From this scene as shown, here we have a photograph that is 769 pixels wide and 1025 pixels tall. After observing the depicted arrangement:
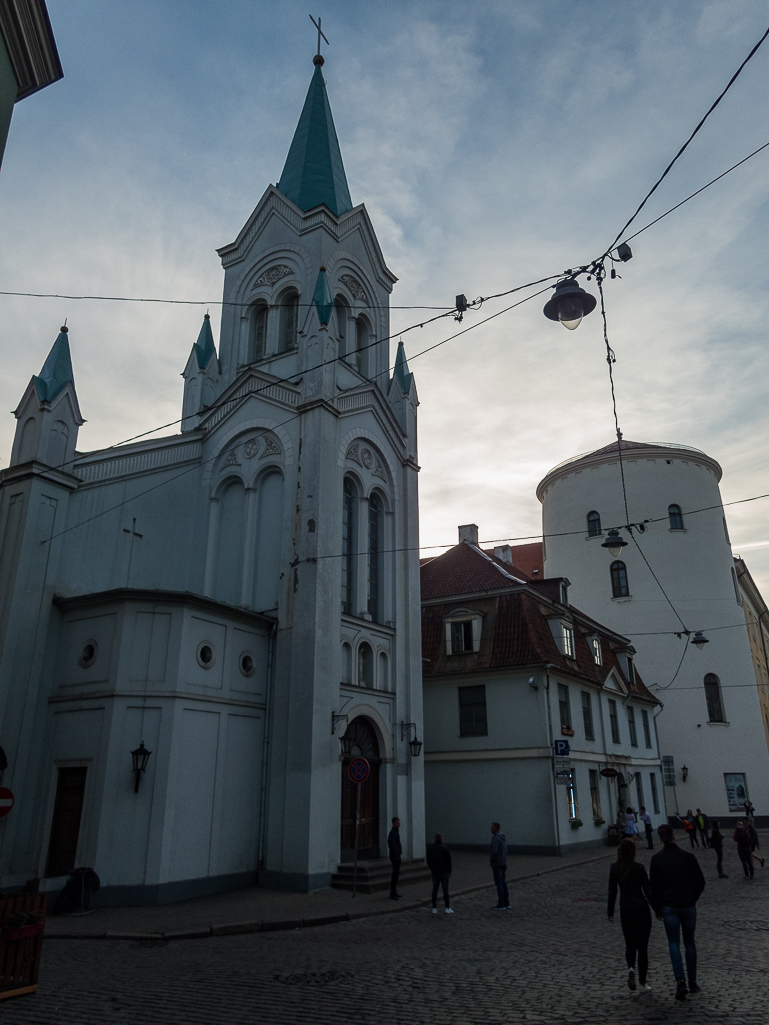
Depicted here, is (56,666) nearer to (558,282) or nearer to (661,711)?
(558,282)

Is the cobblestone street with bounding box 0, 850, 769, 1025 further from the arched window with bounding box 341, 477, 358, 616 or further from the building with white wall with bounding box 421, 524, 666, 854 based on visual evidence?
the building with white wall with bounding box 421, 524, 666, 854

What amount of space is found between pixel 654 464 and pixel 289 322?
2651 centimetres

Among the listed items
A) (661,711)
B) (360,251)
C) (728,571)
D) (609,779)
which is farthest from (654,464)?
(360,251)

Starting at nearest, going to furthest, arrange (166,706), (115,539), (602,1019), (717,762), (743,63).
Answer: (602,1019) < (743,63) < (166,706) < (115,539) < (717,762)

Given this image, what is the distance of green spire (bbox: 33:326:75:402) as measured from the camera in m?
20.1

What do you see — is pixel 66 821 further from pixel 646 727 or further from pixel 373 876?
pixel 646 727

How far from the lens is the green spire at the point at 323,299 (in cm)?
2138

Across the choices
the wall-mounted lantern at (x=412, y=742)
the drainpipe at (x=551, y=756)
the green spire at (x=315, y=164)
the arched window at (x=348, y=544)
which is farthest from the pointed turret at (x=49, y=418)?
the drainpipe at (x=551, y=756)

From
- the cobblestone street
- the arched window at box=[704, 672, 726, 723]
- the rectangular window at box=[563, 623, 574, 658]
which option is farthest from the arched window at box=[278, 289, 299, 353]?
the arched window at box=[704, 672, 726, 723]

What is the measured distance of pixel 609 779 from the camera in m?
30.5

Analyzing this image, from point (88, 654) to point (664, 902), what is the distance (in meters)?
13.5

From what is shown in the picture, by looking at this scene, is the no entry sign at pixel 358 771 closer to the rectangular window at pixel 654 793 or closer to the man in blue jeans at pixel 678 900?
the man in blue jeans at pixel 678 900

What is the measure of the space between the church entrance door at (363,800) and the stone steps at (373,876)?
47 cm

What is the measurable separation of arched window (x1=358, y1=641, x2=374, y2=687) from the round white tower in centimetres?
2103
